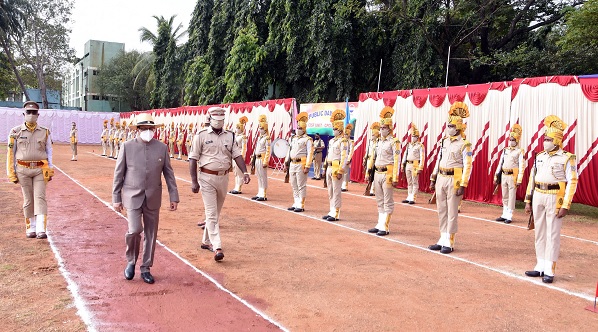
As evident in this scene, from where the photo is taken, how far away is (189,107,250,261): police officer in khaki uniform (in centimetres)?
704

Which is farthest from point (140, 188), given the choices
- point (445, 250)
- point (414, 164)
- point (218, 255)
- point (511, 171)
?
point (414, 164)

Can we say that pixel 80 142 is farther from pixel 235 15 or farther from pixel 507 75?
pixel 507 75

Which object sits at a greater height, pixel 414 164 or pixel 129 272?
pixel 414 164

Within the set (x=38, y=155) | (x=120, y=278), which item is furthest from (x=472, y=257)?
(x=38, y=155)

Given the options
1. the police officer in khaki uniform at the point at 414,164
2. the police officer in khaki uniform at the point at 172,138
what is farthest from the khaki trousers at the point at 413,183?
the police officer in khaki uniform at the point at 172,138

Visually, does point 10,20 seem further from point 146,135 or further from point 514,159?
point 146,135

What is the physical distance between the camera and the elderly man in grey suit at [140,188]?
5926mm

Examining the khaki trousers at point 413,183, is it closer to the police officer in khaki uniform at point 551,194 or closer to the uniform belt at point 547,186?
the police officer in khaki uniform at point 551,194

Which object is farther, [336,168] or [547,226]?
[336,168]

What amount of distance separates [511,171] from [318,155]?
27.5 feet

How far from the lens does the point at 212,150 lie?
23.3ft

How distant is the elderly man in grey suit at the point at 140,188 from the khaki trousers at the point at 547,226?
5069mm

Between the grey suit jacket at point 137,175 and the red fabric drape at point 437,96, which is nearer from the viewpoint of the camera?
the grey suit jacket at point 137,175

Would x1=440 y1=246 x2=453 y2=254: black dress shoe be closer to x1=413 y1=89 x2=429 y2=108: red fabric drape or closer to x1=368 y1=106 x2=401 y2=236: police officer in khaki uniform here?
x1=368 y1=106 x2=401 y2=236: police officer in khaki uniform
